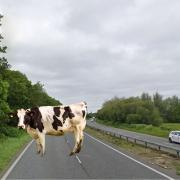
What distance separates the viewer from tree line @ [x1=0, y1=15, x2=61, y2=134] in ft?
21.4

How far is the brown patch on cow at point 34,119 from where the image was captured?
5215mm

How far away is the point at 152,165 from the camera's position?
155 ft

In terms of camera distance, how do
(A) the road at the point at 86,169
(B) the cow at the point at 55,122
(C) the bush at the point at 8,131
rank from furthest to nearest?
(A) the road at the point at 86,169 → (C) the bush at the point at 8,131 → (B) the cow at the point at 55,122

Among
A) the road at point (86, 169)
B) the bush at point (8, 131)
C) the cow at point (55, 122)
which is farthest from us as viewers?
the road at point (86, 169)

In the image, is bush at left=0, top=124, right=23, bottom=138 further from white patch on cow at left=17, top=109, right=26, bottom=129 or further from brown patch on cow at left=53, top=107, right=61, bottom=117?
brown patch on cow at left=53, top=107, right=61, bottom=117

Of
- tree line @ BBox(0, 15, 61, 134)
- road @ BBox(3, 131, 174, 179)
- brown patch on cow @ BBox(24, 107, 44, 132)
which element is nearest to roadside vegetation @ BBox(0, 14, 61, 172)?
tree line @ BBox(0, 15, 61, 134)

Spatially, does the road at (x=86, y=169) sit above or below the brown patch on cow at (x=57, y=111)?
below

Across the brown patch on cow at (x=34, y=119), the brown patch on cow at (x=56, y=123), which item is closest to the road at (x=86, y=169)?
the brown patch on cow at (x=34, y=119)

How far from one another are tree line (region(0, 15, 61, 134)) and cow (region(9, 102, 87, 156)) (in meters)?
0.86

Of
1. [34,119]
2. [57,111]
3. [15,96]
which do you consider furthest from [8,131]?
[57,111]

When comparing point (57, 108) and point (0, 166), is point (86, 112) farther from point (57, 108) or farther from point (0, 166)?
point (0, 166)

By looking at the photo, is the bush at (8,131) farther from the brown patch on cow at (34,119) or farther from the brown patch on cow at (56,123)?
the brown patch on cow at (56,123)

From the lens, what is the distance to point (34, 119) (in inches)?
208

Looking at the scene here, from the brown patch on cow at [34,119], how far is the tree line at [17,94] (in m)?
0.78
